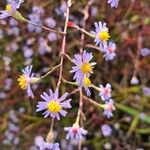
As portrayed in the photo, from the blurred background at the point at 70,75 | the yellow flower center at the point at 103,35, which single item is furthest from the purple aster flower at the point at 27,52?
the yellow flower center at the point at 103,35

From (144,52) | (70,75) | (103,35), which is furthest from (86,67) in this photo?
(144,52)

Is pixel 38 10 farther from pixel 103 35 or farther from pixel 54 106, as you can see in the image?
pixel 54 106

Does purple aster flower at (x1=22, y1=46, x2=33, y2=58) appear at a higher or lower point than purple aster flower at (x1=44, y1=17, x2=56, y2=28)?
lower

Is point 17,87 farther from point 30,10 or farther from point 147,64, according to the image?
point 147,64

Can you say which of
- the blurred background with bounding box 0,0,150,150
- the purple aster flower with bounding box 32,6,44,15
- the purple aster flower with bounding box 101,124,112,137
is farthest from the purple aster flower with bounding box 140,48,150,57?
the purple aster flower with bounding box 32,6,44,15

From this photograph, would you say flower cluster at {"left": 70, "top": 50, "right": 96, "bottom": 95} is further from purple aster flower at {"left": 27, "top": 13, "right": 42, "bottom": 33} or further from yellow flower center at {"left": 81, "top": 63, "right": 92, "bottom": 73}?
purple aster flower at {"left": 27, "top": 13, "right": 42, "bottom": 33}

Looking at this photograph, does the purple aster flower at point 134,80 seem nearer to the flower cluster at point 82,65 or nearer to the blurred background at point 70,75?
the blurred background at point 70,75
